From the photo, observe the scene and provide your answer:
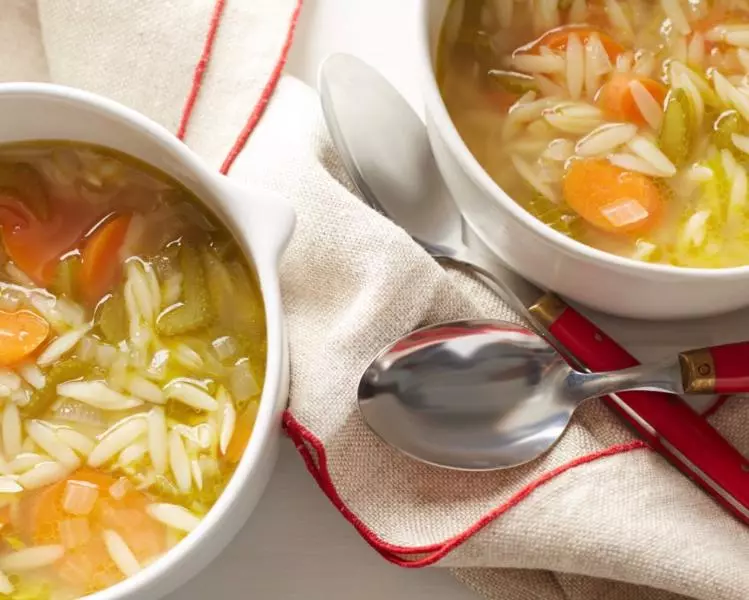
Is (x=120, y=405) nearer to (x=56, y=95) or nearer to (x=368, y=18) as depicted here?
(x=56, y=95)

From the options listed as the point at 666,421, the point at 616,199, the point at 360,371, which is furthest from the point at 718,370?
the point at 360,371

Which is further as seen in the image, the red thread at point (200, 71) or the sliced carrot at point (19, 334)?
the red thread at point (200, 71)

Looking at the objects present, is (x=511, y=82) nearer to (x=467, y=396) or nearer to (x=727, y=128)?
(x=727, y=128)

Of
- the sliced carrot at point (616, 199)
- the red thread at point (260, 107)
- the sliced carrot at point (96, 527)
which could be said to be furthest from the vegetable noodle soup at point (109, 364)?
the sliced carrot at point (616, 199)

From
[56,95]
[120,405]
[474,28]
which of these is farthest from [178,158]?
[474,28]

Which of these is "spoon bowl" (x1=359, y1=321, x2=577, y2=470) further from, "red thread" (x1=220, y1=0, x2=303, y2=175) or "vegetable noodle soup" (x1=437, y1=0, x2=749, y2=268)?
"red thread" (x1=220, y1=0, x2=303, y2=175)

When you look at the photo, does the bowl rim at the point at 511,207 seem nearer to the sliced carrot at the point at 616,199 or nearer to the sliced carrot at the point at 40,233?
the sliced carrot at the point at 616,199

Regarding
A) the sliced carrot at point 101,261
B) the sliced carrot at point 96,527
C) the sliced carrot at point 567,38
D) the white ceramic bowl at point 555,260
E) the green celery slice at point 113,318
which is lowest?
the sliced carrot at point 96,527
